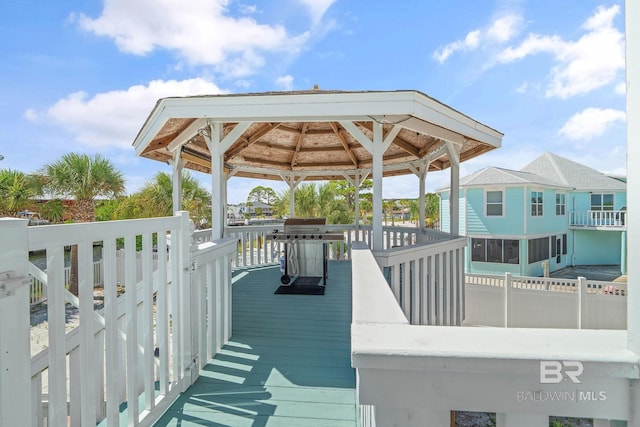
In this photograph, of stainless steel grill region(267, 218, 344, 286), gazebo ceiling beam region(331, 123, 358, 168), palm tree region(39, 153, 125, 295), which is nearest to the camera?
stainless steel grill region(267, 218, 344, 286)

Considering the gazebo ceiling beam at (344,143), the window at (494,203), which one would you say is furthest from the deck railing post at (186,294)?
the window at (494,203)

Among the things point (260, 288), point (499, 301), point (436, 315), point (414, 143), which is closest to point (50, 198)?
point (260, 288)

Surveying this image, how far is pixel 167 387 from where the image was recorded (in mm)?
2229

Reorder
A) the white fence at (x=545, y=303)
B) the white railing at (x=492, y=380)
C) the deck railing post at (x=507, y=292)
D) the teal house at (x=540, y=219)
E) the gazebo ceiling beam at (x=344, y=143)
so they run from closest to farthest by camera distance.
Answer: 1. the white railing at (x=492, y=380)
2. the gazebo ceiling beam at (x=344, y=143)
3. the white fence at (x=545, y=303)
4. the deck railing post at (x=507, y=292)
5. the teal house at (x=540, y=219)

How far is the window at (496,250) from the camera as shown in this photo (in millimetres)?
15430

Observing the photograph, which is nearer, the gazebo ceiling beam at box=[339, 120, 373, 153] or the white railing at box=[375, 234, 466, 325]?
the white railing at box=[375, 234, 466, 325]

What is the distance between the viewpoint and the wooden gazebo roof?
3.46 meters

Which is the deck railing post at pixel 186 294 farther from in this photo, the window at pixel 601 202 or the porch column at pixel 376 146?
the window at pixel 601 202

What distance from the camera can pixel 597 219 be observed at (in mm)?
17344

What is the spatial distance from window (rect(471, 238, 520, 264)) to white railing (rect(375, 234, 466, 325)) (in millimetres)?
11588

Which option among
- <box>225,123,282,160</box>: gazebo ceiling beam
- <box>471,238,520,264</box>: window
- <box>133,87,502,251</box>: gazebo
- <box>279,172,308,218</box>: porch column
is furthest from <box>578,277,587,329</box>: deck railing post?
<box>225,123,282,160</box>: gazebo ceiling beam

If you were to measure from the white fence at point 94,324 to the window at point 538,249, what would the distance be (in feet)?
56.3

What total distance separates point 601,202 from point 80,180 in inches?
995

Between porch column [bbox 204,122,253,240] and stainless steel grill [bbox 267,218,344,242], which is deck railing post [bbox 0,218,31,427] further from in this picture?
stainless steel grill [bbox 267,218,344,242]
